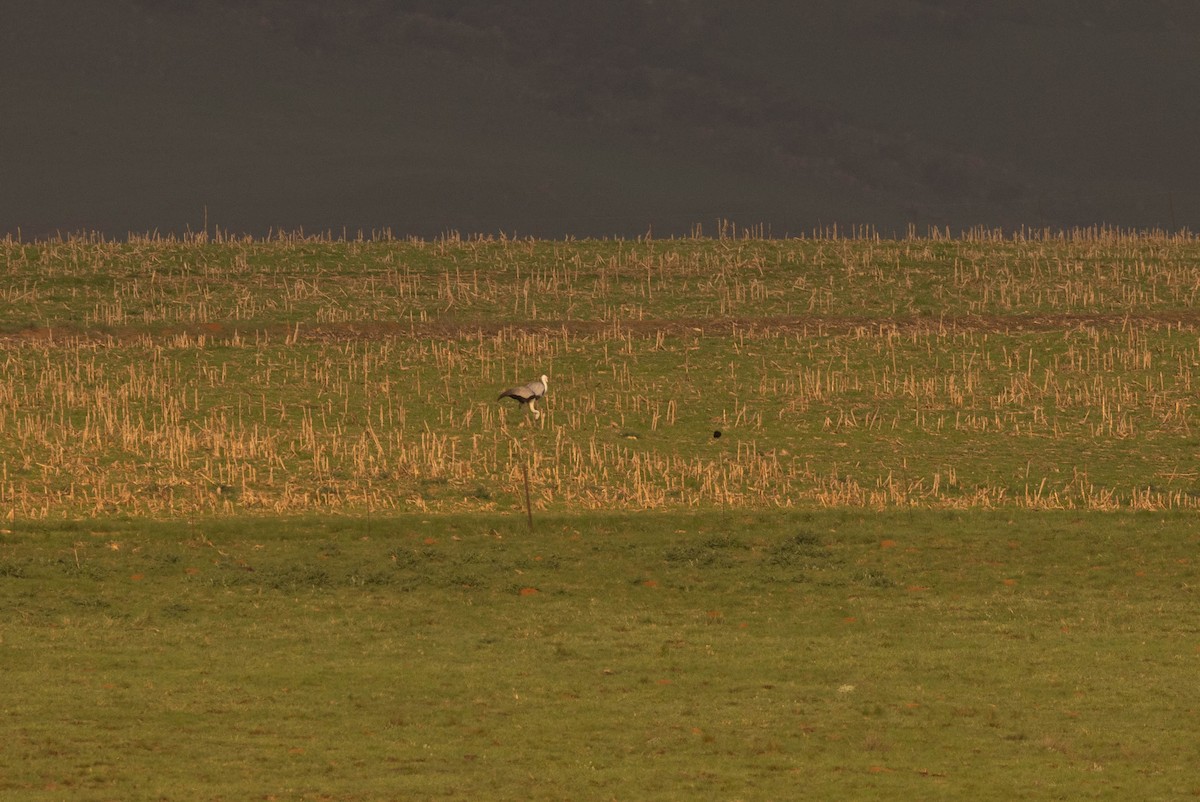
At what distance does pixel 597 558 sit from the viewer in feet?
85.5

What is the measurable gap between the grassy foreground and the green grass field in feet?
0.23

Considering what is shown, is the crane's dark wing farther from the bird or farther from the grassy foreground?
the grassy foreground

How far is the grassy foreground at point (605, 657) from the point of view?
→ 48.0ft

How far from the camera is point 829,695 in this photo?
1791cm

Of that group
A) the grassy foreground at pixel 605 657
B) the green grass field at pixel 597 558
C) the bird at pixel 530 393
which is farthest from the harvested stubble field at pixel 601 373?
the grassy foreground at pixel 605 657

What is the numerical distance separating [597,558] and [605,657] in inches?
239

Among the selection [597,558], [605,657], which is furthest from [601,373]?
[605,657]

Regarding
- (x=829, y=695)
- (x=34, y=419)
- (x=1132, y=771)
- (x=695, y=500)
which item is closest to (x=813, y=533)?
(x=695, y=500)

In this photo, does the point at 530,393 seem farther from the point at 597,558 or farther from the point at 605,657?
the point at 605,657

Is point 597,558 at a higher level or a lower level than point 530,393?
lower

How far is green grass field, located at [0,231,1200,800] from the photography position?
1541 centimetres

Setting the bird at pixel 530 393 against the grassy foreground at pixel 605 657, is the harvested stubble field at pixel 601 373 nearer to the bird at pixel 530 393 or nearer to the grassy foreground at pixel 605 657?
the bird at pixel 530 393

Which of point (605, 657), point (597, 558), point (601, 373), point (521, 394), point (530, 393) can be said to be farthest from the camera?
point (601, 373)

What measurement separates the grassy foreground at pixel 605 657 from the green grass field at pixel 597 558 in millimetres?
70
